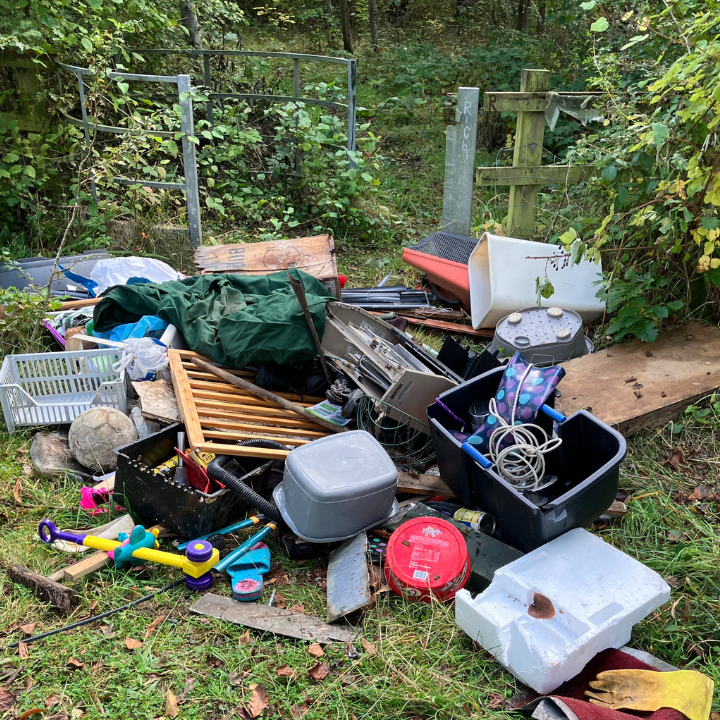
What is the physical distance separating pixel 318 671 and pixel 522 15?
33.0 ft

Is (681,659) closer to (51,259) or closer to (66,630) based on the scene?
(66,630)

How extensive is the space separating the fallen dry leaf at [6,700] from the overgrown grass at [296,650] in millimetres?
24

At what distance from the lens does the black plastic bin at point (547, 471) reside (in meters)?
2.68

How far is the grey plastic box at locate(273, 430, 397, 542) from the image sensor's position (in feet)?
9.42

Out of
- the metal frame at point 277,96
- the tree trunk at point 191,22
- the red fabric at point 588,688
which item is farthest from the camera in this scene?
the tree trunk at point 191,22

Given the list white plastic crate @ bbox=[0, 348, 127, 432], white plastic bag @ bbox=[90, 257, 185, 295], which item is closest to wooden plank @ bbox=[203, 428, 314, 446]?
white plastic crate @ bbox=[0, 348, 127, 432]

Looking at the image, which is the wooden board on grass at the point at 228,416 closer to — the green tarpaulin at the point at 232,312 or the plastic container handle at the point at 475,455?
the green tarpaulin at the point at 232,312

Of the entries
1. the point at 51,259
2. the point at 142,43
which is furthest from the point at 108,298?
the point at 142,43

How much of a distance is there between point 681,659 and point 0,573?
2888 mm

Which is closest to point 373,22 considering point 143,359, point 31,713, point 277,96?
point 277,96

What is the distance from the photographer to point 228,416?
3.70m

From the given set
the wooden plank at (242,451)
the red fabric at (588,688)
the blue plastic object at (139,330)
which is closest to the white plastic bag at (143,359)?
the blue plastic object at (139,330)

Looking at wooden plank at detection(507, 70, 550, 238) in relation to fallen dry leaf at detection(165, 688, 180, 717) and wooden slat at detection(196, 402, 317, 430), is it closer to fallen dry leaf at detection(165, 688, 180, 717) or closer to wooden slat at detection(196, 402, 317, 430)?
wooden slat at detection(196, 402, 317, 430)

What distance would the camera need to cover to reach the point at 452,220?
5.87m
